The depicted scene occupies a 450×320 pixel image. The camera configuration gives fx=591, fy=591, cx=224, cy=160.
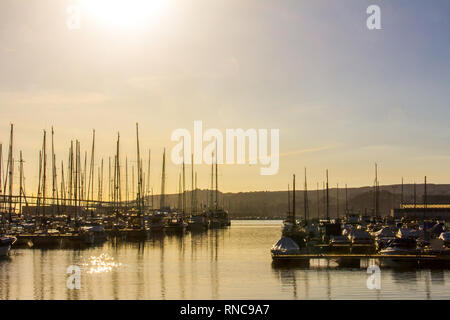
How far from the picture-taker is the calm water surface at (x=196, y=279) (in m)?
39.7

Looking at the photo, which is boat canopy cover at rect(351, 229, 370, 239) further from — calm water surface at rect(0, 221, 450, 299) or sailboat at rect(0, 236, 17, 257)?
sailboat at rect(0, 236, 17, 257)

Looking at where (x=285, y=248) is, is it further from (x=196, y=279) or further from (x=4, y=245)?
(x=4, y=245)

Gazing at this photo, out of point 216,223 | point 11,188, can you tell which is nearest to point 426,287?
point 11,188

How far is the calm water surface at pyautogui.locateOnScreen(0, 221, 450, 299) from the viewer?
39.7m

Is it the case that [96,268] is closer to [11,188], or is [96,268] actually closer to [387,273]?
[387,273]

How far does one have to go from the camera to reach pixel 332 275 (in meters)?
49.2

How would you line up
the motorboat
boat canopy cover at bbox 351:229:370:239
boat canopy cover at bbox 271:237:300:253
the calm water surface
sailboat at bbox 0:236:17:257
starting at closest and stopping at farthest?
the calm water surface → the motorboat → boat canopy cover at bbox 271:237:300:253 → sailboat at bbox 0:236:17:257 → boat canopy cover at bbox 351:229:370:239

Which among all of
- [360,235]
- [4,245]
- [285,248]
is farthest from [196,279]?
[360,235]

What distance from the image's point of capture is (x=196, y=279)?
47.7 meters

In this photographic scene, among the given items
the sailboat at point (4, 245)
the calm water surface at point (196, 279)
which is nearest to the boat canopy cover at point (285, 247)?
the calm water surface at point (196, 279)

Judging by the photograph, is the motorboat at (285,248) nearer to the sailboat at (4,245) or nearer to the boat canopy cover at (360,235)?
the boat canopy cover at (360,235)

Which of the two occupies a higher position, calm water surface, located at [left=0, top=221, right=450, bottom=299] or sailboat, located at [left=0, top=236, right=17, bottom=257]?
sailboat, located at [left=0, top=236, right=17, bottom=257]

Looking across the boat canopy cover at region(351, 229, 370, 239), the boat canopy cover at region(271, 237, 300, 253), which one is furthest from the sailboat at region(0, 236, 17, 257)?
the boat canopy cover at region(351, 229, 370, 239)
